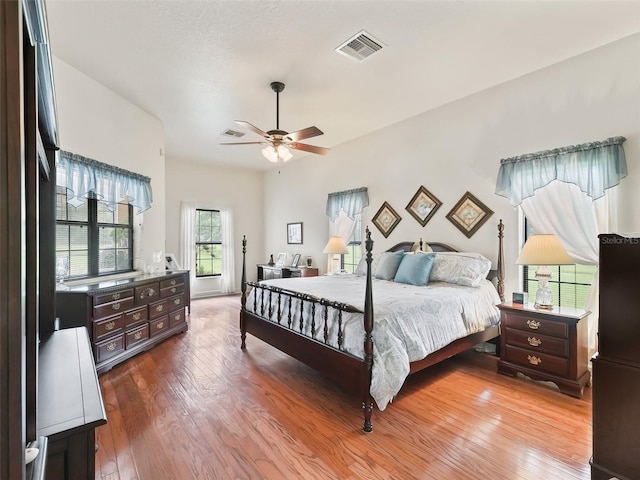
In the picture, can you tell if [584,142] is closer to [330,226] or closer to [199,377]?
[330,226]

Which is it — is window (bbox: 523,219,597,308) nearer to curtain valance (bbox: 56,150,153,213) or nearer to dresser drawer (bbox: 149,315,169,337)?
dresser drawer (bbox: 149,315,169,337)

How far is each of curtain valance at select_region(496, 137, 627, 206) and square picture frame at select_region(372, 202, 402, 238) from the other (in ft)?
4.93

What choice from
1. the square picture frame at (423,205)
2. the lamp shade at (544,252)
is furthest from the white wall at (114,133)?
the lamp shade at (544,252)

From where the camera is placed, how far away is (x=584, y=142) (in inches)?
117

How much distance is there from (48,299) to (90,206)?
7.69 ft

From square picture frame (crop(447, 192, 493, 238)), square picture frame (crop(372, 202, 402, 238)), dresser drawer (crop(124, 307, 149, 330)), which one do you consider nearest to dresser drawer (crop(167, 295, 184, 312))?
dresser drawer (crop(124, 307, 149, 330))

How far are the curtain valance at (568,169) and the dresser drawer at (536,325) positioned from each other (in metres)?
1.21

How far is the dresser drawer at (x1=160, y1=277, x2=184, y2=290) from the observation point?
13.1 ft

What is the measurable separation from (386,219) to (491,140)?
1.75 m

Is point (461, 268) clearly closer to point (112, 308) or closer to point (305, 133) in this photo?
point (305, 133)

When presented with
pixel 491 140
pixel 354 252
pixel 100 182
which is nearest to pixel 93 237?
pixel 100 182

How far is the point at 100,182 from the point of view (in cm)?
350

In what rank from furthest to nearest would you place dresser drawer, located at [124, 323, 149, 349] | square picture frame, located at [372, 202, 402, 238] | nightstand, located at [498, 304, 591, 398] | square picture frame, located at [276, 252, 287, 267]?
square picture frame, located at [276, 252, 287, 267] < square picture frame, located at [372, 202, 402, 238] < dresser drawer, located at [124, 323, 149, 349] < nightstand, located at [498, 304, 591, 398]

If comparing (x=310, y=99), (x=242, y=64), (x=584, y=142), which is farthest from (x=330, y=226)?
(x=584, y=142)
